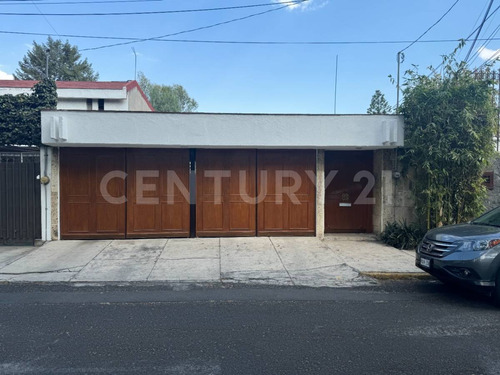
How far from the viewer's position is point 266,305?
5.19 metres

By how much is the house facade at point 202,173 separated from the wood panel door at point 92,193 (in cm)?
3

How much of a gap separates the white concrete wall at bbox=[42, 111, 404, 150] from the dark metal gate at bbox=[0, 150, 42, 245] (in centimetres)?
115

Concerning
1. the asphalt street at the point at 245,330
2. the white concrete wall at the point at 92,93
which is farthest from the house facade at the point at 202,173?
the white concrete wall at the point at 92,93

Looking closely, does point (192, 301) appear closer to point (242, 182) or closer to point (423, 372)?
point (423, 372)

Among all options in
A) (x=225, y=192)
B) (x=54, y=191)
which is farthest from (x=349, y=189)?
(x=54, y=191)

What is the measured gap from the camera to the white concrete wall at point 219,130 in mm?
8555

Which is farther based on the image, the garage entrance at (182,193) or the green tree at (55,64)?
the green tree at (55,64)

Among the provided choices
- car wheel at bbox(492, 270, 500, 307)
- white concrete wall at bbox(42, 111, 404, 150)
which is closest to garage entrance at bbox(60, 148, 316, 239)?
white concrete wall at bbox(42, 111, 404, 150)

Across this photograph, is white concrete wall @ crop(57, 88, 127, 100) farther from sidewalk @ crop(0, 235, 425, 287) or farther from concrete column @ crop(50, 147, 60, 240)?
sidewalk @ crop(0, 235, 425, 287)

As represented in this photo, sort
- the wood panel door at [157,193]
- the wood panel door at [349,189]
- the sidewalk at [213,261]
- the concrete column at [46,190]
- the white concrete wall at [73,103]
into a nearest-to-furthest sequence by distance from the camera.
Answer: the sidewalk at [213,261] → the concrete column at [46,190] → the wood panel door at [157,193] → the wood panel door at [349,189] → the white concrete wall at [73,103]

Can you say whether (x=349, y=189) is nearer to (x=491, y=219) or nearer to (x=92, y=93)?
(x=491, y=219)

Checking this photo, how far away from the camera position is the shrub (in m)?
8.96

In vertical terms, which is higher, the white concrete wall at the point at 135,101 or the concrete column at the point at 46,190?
the white concrete wall at the point at 135,101

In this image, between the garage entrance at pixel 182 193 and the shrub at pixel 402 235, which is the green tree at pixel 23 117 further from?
the shrub at pixel 402 235
